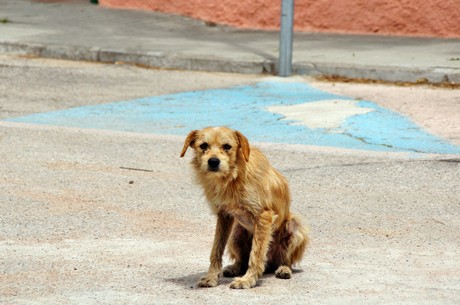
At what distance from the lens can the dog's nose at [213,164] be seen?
539cm

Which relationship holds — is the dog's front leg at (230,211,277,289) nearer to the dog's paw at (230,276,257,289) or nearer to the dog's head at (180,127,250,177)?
the dog's paw at (230,276,257,289)

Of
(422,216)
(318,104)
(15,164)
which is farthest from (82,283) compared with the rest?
(318,104)

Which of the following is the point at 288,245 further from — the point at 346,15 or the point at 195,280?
the point at 346,15

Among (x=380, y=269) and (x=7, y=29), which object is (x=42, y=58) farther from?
(x=380, y=269)

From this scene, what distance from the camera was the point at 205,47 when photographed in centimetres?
1444

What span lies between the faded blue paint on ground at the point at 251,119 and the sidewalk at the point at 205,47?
1.13 m

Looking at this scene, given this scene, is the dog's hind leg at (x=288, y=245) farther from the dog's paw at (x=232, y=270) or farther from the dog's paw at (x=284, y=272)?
the dog's paw at (x=232, y=270)

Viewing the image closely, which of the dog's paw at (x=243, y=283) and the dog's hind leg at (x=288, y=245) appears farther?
A: the dog's hind leg at (x=288, y=245)

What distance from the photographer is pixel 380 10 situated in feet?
50.8

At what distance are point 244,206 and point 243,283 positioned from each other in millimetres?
395

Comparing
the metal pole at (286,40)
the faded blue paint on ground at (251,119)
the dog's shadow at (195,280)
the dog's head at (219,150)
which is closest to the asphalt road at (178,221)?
the dog's shadow at (195,280)

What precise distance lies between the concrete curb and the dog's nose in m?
7.05

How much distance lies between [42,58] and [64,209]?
722 centimetres

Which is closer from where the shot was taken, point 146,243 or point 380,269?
point 380,269
